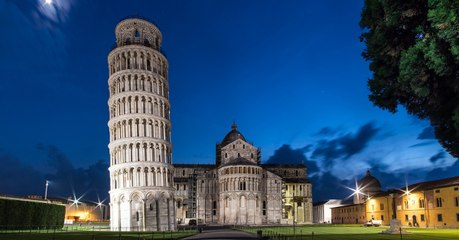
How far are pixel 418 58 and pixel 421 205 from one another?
61215 mm

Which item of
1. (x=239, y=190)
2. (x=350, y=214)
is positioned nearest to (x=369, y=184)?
(x=350, y=214)

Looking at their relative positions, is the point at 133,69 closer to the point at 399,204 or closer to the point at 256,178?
the point at 256,178

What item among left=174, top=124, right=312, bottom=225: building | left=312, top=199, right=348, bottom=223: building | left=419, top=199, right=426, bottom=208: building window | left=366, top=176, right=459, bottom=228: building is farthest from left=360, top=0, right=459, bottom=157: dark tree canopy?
left=312, top=199, right=348, bottom=223: building

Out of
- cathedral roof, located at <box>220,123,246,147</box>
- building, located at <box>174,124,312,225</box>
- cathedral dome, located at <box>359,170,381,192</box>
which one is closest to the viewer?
building, located at <box>174,124,312,225</box>

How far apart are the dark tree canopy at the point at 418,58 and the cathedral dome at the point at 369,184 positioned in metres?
89.8

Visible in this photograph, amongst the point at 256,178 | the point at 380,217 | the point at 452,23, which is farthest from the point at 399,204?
the point at 452,23

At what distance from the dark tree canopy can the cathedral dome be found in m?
89.8

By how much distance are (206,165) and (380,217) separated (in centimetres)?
4372

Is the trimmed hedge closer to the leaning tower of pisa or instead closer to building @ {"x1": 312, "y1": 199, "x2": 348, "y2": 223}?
the leaning tower of pisa

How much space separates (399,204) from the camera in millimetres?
78125

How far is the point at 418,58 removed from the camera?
16.3 m

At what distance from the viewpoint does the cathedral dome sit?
10436cm

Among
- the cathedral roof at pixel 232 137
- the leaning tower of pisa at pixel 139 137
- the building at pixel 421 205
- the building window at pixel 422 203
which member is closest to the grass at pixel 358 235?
the building at pixel 421 205

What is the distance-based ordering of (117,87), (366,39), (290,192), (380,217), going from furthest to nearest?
1. (290,192)
2. (380,217)
3. (117,87)
4. (366,39)
